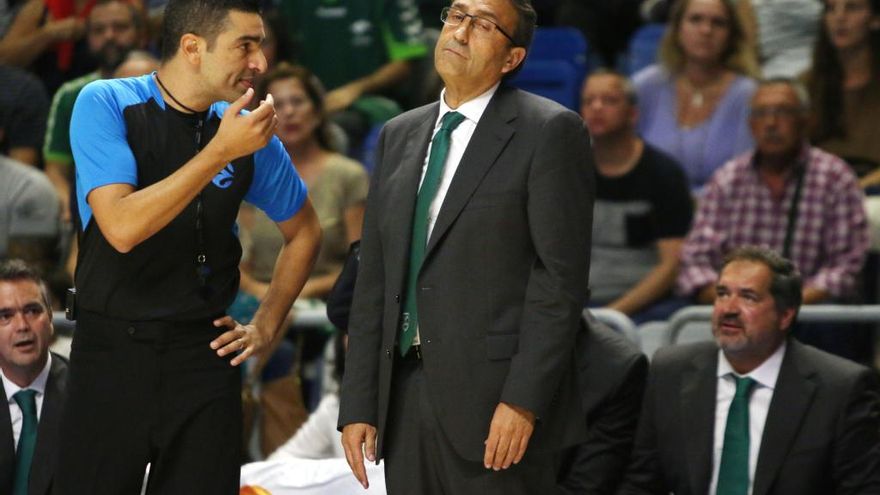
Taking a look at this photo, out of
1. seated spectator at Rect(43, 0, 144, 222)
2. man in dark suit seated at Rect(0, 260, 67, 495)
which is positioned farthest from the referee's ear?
seated spectator at Rect(43, 0, 144, 222)

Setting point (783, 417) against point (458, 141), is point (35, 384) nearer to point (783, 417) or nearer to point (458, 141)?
point (458, 141)

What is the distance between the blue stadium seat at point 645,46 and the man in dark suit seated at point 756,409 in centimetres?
295

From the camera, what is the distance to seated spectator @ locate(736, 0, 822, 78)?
7.83m

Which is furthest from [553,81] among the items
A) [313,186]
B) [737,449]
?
[737,449]

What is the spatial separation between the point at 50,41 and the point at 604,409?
4.39m

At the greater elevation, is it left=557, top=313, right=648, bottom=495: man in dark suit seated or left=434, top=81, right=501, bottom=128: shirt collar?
left=434, top=81, right=501, bottom=128: shirt collar

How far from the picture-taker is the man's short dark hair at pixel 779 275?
17.2 feet

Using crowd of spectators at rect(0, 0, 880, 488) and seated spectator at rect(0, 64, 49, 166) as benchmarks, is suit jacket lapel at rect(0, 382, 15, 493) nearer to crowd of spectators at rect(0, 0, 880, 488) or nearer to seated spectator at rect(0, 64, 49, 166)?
crowd of spectators at rect(0, 0, 880, 488)

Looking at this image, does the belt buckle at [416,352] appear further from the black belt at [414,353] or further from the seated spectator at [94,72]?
the seated spectator at [94,72]

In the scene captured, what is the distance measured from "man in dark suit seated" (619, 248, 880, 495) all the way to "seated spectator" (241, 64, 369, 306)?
1893mm

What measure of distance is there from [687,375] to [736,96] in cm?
250

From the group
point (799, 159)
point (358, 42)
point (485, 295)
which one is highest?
point (358, 42)

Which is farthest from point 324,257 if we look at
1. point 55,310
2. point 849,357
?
point 849,357

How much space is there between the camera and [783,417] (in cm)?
498
